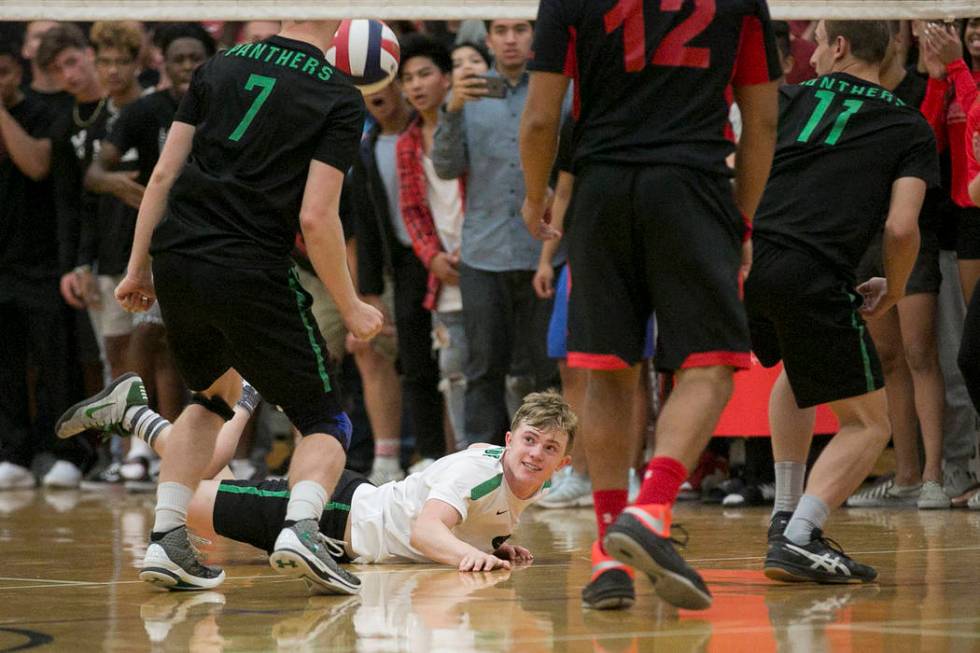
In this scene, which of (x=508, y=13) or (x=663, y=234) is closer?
(x=663, y=234)

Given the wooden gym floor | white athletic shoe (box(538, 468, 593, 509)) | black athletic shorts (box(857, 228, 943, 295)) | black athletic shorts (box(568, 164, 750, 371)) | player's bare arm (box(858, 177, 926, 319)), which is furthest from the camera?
white athletic shoe (box(538, 468, 593, 509))

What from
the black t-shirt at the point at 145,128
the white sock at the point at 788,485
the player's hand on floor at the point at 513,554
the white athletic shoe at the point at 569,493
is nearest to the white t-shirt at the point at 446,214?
the white athletic shoe at the point at 569,493

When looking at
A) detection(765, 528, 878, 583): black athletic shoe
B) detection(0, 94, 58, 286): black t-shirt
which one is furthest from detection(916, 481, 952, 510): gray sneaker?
detection(0, 94, 58, 286): black t-shirt

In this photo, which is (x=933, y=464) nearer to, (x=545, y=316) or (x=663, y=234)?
(x=545, y=316)

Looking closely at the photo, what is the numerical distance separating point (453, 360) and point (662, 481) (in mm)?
5524

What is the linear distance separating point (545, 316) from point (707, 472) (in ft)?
5.06

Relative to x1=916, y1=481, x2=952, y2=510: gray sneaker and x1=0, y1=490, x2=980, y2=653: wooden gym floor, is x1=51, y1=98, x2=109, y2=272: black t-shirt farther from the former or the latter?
x1=916, y1=481, x2=952, y2=510: gray sneaker

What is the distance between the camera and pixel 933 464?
28.2 ft

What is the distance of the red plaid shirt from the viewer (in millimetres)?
9969

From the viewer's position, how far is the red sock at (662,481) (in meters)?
4.36

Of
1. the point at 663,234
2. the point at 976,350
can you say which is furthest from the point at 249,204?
the point at 976,350

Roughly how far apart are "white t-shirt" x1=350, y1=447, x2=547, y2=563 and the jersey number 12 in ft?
5.22

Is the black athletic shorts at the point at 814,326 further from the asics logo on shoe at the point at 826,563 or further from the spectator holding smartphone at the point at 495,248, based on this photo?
the spectator holding smartphone at the point at 495,248

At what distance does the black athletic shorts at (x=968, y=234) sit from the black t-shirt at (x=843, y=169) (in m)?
2.92
